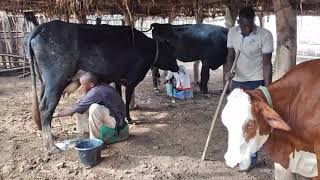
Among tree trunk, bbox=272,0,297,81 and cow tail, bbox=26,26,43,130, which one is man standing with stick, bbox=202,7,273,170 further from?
cow tail, bbox=26,26,43,130

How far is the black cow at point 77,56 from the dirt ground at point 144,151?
44cm

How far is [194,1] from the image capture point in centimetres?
540

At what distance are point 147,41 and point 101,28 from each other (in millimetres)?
981

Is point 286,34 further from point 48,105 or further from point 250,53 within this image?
point 48,105

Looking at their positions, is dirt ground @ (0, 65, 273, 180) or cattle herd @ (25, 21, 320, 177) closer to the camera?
cattle herd @ (25, 21, 320, 177)

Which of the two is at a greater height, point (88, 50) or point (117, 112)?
point (88, 50)

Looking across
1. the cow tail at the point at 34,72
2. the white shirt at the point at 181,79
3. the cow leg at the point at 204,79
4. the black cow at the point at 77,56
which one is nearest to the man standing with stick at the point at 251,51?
the black cow at the point at 77,56

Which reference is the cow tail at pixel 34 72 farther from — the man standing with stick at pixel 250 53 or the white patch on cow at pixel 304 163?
the white patch on cow at pixel 304 163

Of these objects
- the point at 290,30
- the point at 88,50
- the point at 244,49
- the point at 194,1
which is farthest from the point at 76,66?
the point at 290,30

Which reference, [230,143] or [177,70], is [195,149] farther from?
[177,70]

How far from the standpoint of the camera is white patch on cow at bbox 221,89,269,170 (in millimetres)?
2729

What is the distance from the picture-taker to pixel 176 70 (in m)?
7.54

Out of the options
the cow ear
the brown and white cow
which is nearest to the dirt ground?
the brown and white cow

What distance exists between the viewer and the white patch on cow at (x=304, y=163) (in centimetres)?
312
